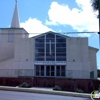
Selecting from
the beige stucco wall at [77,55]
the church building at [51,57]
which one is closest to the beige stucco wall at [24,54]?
the church building at [51,57]

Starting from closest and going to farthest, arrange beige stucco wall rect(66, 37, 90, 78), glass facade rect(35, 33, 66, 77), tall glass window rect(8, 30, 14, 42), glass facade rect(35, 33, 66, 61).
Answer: beige stucco wall rect(66, 37, 90, 78)
glass facade rect(35, 33, 66, 77)
glass facade rect(35, 33, 66, 61)
tall glass window rect(8, 30, 14, 42)

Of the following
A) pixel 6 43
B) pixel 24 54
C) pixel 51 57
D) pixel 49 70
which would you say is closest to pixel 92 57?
pixel 51 57

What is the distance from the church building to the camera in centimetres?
3934

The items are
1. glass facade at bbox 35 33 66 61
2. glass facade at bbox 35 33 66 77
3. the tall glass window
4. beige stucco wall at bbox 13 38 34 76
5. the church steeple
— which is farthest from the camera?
the church steeple

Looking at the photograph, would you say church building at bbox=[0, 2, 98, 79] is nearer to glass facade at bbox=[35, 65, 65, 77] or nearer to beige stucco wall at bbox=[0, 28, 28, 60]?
glass facade at bbox=[35, 65, 65, 77]

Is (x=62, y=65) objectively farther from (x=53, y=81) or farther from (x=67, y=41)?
(x=53, y=81)

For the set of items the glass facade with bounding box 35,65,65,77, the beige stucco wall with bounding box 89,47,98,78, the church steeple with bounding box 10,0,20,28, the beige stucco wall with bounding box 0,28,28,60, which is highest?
the church steeple with bounding box 10,0,20,28

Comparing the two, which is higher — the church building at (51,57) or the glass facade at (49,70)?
the church building at (51,57)

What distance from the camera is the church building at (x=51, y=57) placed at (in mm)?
39344

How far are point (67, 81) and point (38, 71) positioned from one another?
15117 millimetres

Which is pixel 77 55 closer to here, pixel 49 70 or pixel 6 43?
pixel 49 70

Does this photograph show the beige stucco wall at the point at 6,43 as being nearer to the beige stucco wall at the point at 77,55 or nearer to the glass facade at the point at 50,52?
the glass facade at the point at 50,52

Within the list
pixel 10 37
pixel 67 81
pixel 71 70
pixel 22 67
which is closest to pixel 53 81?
pixel 67 81

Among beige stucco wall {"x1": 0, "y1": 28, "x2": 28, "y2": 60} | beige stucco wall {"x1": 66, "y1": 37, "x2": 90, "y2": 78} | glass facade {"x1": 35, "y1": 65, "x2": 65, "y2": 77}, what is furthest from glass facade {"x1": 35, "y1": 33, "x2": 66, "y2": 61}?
beige stucco wall {"x1": 0, "y1": 28, "x2": 28, "y2": 60}
